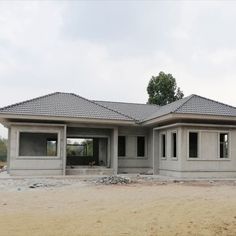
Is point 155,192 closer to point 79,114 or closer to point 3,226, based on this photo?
point 3,226

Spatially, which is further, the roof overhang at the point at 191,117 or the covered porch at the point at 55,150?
the covered porch at the point at 55,150

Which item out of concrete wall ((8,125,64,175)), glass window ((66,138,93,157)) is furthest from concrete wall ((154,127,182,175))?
glass window ((66,138,93,157))

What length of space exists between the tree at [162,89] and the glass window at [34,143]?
19.2 metres

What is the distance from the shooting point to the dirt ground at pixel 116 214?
25.2 ft

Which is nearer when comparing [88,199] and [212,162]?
[88,199]

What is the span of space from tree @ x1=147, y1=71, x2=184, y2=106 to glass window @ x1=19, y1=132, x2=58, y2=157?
19211mm

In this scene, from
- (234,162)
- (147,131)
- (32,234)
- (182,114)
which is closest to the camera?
(32,234)

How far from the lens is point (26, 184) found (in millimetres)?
16328

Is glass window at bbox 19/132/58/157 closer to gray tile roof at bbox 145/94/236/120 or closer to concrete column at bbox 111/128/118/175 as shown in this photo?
concrete column at bbox 111/128/118/175

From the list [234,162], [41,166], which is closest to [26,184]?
[41,166]

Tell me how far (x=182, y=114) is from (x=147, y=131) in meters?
5.65

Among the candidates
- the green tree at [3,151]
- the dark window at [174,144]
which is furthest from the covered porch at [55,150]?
the green tree at [3,151]

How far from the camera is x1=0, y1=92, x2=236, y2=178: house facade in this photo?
19891 mm

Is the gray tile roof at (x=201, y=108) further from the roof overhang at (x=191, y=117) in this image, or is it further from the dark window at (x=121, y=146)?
the dark window at (x=121, y=146)
